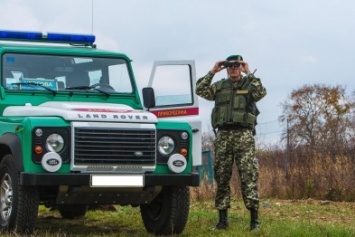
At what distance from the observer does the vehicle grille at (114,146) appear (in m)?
6.88

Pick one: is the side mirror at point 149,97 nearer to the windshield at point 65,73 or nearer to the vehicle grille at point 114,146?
the windshield at point 65,73

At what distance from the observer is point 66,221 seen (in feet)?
31.9

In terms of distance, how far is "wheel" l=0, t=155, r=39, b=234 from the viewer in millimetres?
6859

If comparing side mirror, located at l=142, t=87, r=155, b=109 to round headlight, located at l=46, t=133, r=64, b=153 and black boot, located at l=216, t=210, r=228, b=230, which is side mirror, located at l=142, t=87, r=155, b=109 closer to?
black boot, located at l=216, t=210, r=228, b=230

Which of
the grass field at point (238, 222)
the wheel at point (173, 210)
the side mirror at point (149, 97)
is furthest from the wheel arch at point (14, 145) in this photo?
the side mirror at point (149, 97)

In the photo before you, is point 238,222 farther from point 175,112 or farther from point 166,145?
point 166,145

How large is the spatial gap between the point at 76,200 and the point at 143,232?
1.29 meters

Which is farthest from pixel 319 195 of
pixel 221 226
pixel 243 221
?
pixel 221 226

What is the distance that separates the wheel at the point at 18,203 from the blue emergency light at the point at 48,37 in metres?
1.98

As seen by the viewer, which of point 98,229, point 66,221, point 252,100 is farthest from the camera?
point 66,221

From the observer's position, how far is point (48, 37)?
8742 millimetres

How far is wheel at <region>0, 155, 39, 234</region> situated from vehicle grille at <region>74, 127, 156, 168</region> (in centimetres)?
56

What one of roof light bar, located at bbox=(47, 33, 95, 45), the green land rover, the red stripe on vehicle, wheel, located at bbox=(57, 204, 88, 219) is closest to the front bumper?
the green land rover

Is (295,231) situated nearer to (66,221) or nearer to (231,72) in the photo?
(231,72)
